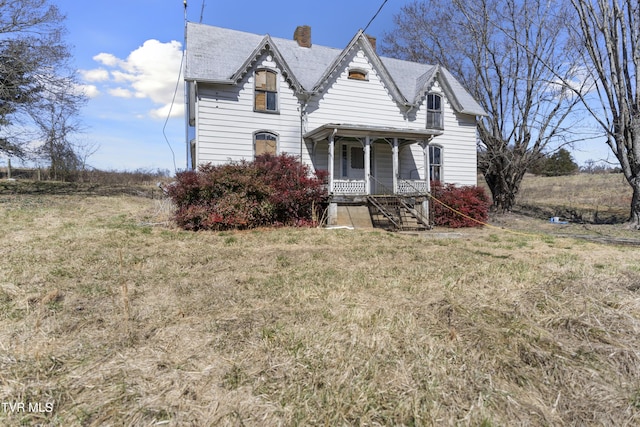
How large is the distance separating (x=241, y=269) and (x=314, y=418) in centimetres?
419

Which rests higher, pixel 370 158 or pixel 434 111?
pixel 434 111

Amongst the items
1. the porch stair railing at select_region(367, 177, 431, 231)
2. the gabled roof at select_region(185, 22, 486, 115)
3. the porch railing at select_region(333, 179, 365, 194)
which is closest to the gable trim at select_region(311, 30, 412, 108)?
the gabled roof at select_region(185, 22, 486, 115)

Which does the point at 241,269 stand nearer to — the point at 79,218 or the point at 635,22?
the point at 79,218

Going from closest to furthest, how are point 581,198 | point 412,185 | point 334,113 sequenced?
point 412,185 → point 334,113 → point 581,198

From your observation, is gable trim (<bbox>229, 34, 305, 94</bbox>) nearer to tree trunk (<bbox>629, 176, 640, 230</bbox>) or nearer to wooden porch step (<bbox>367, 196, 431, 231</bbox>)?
wooden porch step (<bbox>367, 196, 431, 231</bbox>)

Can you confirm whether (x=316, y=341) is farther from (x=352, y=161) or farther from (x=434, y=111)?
(x=434, y=111)

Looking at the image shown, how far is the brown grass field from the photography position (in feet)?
7.88

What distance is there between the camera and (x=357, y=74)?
17.2 meters

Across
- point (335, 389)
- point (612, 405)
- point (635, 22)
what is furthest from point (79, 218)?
point (635, 22)

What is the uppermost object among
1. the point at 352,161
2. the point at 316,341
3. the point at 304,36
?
the point at 304,36

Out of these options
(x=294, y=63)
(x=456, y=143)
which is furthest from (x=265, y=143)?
(x=456, y=143)

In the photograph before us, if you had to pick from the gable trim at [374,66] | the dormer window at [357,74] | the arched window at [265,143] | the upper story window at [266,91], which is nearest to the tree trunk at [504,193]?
the gable trim at [374,66]

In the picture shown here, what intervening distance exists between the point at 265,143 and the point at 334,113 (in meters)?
3.58

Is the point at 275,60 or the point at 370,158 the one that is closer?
the point at 275,60
